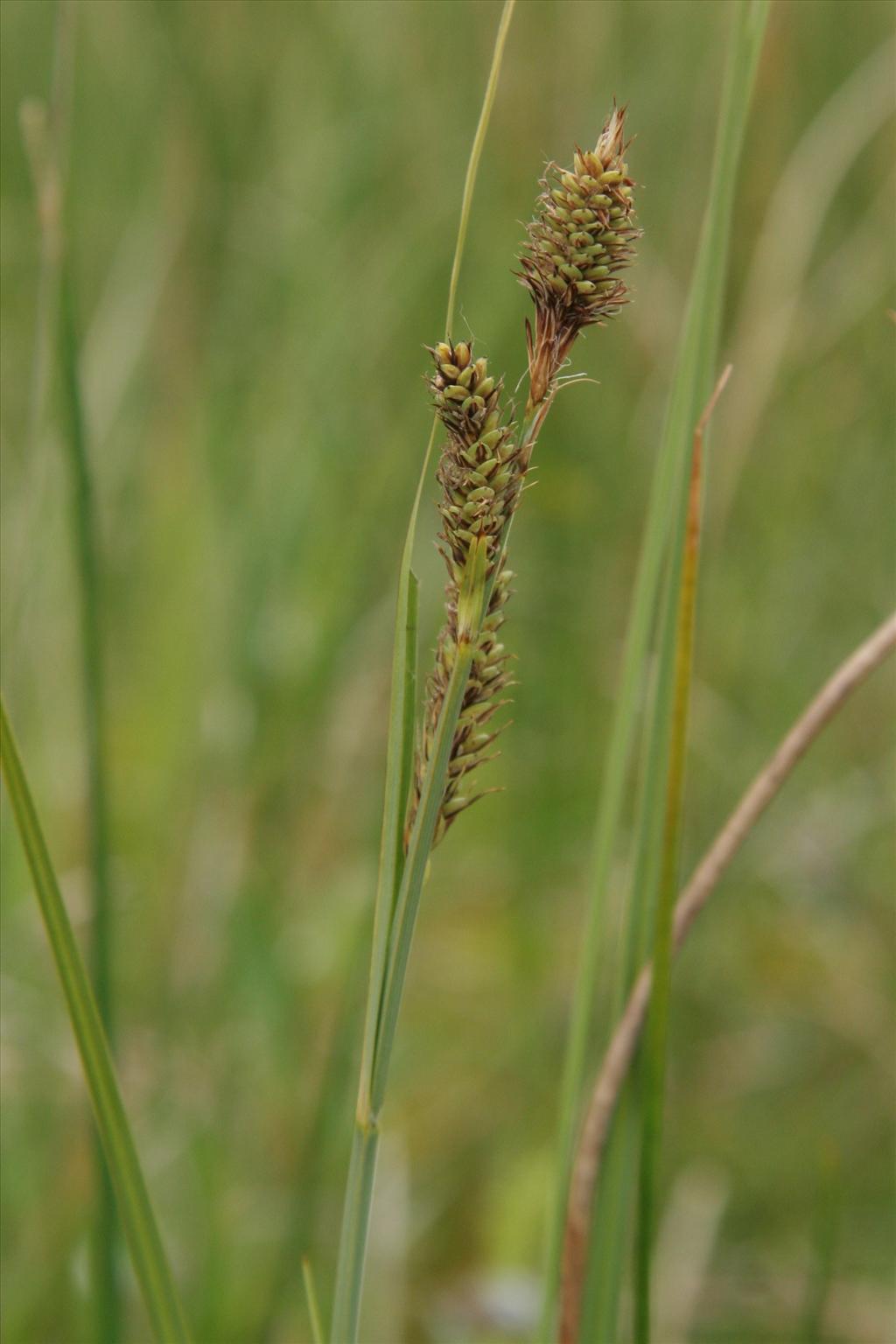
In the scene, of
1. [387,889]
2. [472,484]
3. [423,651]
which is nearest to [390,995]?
[387,889]

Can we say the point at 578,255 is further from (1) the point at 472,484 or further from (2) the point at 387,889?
(2) the point at 387,889

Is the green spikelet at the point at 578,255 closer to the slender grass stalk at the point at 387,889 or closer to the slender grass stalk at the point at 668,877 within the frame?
the slender grass stalk at the point at 387,889

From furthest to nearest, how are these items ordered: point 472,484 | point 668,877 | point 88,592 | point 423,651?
point 423,651 → point 88,592 → point 668,877 → point 472,484

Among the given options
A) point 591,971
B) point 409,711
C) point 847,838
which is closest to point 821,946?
point 847,838

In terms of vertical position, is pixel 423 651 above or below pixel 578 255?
above

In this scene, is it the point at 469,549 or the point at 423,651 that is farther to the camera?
the point at 423,651

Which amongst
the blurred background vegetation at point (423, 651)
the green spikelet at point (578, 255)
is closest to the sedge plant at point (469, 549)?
the green spikelet at point (578, 255)
